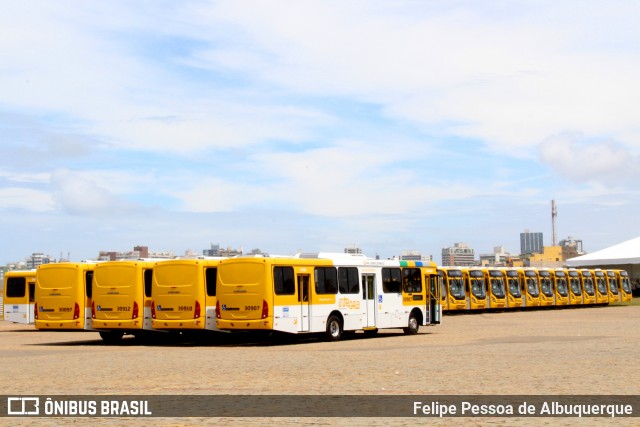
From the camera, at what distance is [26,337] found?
123ft

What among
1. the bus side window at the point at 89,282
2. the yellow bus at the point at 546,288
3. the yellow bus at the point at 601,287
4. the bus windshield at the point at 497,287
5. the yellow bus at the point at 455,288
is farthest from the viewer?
the yellow bus at the point at 601,287

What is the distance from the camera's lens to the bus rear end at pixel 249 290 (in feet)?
92.7

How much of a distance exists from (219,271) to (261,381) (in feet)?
40.2

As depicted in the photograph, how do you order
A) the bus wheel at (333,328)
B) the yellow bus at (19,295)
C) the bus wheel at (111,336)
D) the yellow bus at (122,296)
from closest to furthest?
1. the bus wheel at (333,328)
2. the yellow bus at (122,296)
3. the bus wheel at (111,336)
4. the yellow bus at (19,295)

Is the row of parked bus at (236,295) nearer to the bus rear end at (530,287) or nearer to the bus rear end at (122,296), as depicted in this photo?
the bus rear end at (122,296)

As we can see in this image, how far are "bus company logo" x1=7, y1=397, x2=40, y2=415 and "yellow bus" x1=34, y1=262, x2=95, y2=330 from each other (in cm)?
1781

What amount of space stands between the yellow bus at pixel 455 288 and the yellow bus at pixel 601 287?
61.3ft

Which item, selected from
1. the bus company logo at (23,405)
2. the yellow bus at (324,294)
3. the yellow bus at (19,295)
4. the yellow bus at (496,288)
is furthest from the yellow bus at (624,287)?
the bus company logo at (23,405)

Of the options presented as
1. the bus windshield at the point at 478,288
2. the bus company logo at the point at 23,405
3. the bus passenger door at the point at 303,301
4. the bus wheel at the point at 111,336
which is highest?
the bus windshield at the point at 478,288

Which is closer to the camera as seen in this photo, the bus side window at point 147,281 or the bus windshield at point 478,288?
the bus side window at point 147,281

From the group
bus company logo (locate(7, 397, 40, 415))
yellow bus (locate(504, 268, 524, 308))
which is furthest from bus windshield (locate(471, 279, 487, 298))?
bus company logo (locate(7, 397, 40, 415))

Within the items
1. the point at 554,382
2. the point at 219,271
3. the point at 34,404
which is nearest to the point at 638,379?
the point at 554,382

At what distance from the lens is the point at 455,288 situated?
55.2 meters

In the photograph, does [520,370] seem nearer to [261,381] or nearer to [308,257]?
[261,381]
